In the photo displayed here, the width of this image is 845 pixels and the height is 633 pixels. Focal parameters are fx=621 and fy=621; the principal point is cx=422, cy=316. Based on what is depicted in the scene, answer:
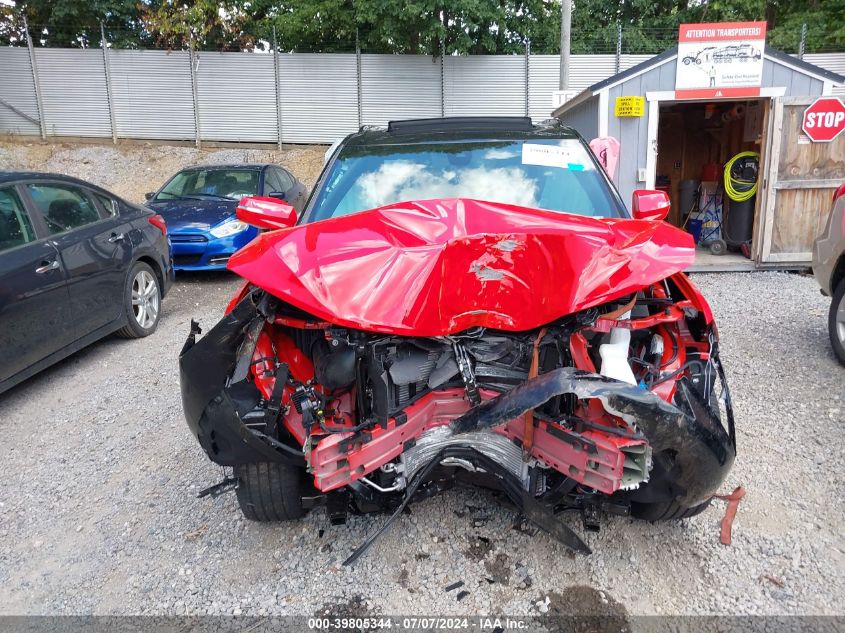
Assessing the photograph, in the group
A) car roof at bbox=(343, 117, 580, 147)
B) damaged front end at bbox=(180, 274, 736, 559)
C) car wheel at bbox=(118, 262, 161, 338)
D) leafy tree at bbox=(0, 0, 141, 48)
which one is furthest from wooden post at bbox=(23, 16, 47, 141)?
damaged front end at bbox=(180, 274, 736, 559)

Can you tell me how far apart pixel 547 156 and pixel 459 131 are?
23.7 inches

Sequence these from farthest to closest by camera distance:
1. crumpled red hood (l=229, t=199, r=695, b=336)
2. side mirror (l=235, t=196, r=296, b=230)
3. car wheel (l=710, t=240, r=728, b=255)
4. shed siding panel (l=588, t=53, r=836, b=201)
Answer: car wheel (l=710, t=240, r=728, b=255), shed siding panel (l=588, t=53, r=836, b=201), side mirror (l=235, t=196, r=296, b=230), crumpled red hood (l=229, t=199, r=695, b=336)

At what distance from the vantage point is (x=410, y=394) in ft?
8.32

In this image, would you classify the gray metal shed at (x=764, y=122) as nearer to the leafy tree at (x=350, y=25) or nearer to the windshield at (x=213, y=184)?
the windshield at (x=213, y=184)

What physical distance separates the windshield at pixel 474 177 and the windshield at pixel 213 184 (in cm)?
609

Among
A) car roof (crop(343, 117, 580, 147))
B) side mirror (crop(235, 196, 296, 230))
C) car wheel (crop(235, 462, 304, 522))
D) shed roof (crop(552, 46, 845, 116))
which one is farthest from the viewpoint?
shed roof (crop(552, 46, 845, 116))

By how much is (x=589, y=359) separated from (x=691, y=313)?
519 mm

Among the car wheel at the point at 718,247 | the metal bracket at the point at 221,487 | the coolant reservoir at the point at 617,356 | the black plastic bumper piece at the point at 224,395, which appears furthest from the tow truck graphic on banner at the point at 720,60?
the metal bracket at the point at 221,487

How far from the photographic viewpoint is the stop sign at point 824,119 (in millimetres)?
7922

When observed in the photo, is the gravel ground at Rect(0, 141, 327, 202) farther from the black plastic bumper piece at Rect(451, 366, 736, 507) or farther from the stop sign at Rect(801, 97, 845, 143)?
the black plastic bumper piece at Rect(451, 366, 736, 507)

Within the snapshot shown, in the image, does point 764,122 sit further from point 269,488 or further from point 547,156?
point 269,488

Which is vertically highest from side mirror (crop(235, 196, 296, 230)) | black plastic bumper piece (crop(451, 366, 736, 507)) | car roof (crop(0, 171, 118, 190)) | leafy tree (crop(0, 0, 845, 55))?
leafy tree (crop(0, 0, 845, 55))

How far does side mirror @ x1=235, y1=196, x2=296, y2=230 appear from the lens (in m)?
3.48

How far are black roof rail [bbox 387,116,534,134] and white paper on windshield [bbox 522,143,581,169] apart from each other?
30 cm
